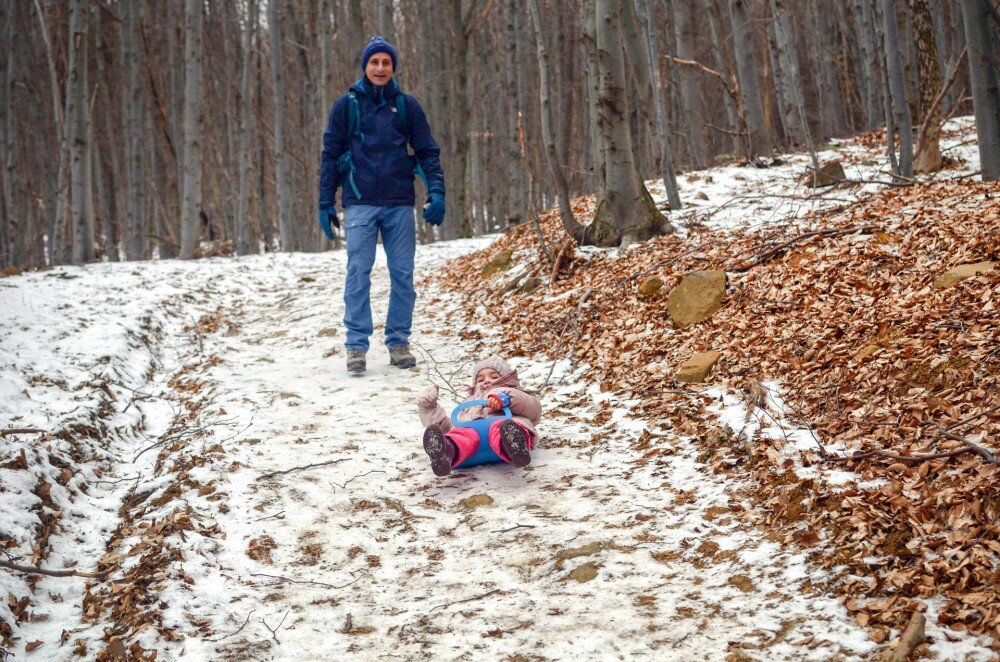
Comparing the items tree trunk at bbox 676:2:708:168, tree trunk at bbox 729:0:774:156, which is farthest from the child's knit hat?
tree trunk at bbox 676:2:708:168

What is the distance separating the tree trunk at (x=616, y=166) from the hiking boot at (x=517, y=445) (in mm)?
4156

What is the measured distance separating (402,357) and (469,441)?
7.87ft

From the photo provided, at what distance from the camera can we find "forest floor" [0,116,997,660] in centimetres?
275

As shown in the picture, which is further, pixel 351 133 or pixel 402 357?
pixel 402 357

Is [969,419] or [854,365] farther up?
[854,365]

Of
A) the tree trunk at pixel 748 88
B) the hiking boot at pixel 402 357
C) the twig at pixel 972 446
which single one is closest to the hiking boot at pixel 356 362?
the hiking boot at pixel 402 357

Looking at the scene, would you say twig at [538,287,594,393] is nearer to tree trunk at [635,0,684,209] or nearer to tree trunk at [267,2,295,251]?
tree trunk at [635,0,684,209]

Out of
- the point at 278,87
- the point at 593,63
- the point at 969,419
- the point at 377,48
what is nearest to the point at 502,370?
the point at 969,419

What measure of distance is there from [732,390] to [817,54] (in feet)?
64.7

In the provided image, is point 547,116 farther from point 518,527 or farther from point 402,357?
point 518,527

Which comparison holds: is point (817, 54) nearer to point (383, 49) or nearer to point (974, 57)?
point (974, 57)

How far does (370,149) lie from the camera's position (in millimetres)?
6223

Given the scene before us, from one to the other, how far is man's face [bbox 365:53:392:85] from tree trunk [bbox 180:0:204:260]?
8486 mm

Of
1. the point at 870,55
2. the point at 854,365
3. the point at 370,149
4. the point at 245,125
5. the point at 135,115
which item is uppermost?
the point at 135,115
